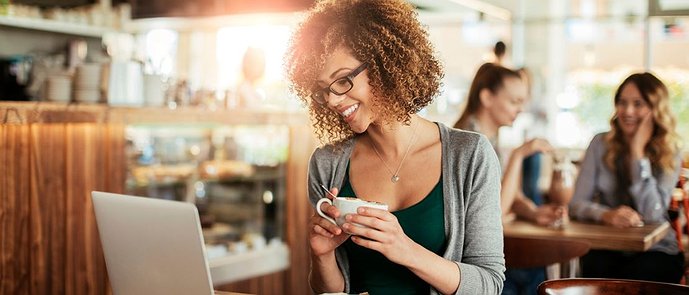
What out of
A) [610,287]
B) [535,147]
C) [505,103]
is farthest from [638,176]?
[610,287]

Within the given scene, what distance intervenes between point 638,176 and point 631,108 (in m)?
0.34

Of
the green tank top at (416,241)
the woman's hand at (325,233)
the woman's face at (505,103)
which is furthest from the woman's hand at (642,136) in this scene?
the woman's hand at (325,233)

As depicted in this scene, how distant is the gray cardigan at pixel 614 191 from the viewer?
4.30 metres

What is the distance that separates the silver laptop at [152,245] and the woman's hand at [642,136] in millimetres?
2957

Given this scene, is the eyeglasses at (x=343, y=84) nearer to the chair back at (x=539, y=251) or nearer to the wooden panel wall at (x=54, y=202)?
the chair back at (x=539, y=251)

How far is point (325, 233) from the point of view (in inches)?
88.4

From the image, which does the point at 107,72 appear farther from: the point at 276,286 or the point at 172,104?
the point at 276,286

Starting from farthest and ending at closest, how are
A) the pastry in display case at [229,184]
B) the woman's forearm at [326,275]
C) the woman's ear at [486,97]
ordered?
the pastry in display case at [229,184] < the woman's ear at [486,97] < the woman's forearm at [326,275]

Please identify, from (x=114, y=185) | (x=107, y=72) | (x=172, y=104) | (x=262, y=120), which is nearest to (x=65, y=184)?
(x=114, y=185)

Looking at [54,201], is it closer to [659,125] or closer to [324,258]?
[324,258]

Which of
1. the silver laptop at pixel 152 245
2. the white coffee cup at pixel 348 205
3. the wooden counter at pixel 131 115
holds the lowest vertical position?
the silver laptop at pixel 152 245

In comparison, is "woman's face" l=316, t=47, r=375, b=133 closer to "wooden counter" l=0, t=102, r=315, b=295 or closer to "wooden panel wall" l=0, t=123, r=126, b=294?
"wooden counter" l=0, t=102, r=315, b=295

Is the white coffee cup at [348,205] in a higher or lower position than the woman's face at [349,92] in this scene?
lower

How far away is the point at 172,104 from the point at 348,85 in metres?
2.96
